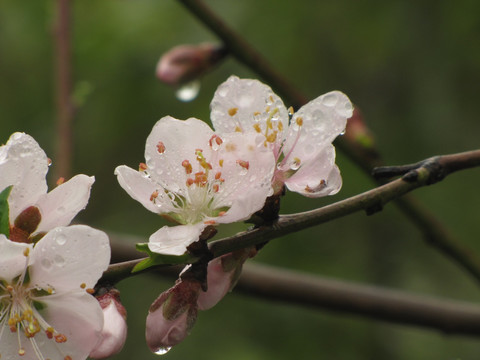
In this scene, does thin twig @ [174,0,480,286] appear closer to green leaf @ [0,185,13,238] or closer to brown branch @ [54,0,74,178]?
brown branch @ [54,0,74,178]

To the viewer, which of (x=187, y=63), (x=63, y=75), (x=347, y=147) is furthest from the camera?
(x=63, y=75)

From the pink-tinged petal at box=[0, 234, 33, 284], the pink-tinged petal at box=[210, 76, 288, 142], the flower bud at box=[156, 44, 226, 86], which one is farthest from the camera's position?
the flower bud at box=[156, 44, 226, 86]

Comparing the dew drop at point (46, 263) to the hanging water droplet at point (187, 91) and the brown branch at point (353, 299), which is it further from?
the hanging water droplet at point (187, 91)

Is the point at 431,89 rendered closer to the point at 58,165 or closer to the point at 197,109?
the point at 197,109

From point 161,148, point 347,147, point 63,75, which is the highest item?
point 161,148

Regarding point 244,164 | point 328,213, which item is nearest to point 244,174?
point 244,164

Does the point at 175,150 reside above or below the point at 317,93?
above

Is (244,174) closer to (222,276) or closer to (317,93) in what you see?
(222,276)

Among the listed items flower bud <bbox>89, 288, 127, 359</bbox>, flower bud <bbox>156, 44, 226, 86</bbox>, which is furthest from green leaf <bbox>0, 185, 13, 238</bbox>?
flower bud <bbox>156, 44, 226, 86</bbox>

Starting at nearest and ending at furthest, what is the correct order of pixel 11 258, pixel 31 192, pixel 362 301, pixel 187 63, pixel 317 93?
1. pixel 11 258
2. pixel 31 192
3. pixel 362 301
4. pixel 187 63
5. pixel 317 93

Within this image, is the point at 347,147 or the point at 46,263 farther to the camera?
the point at 347,147
